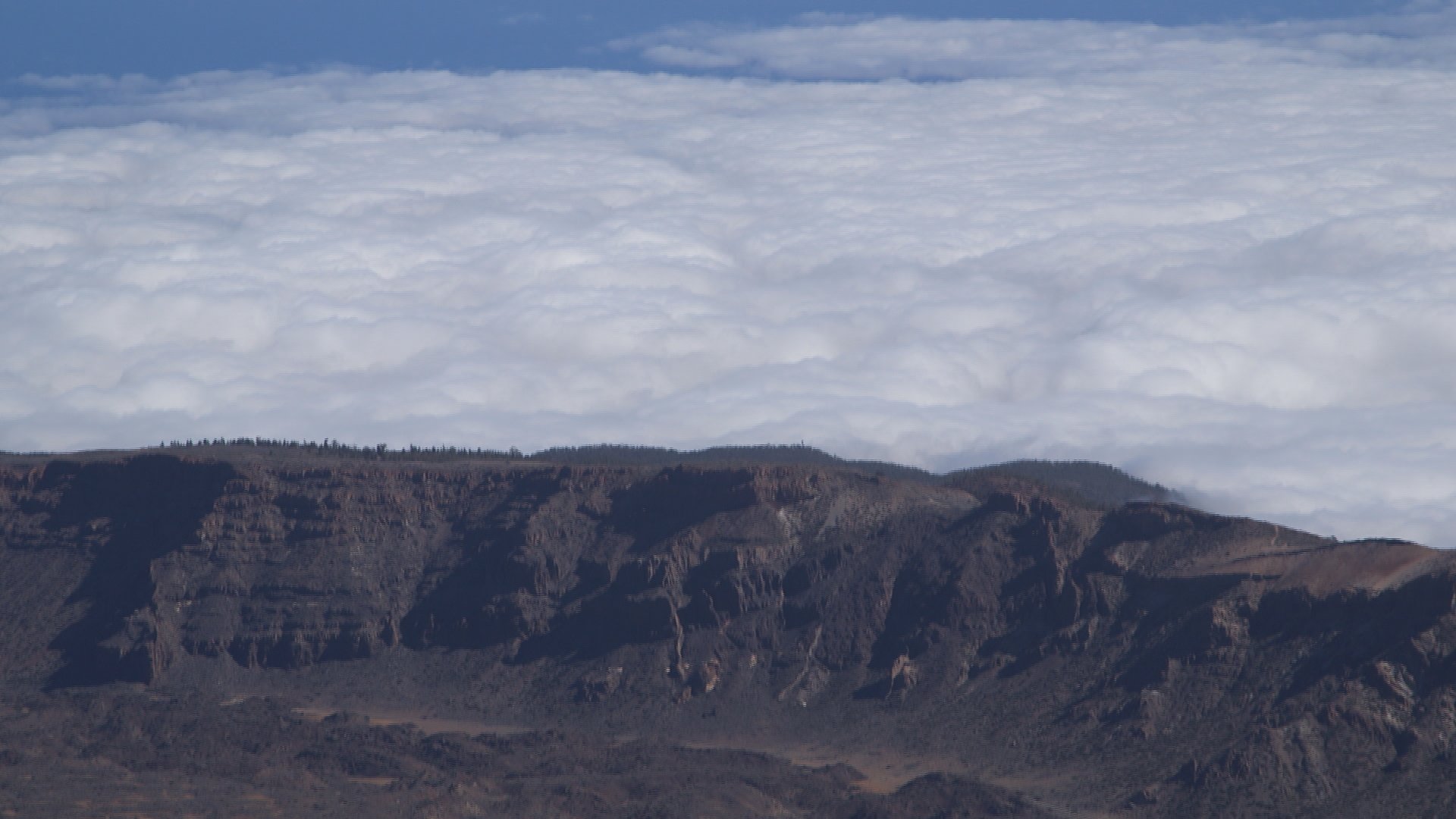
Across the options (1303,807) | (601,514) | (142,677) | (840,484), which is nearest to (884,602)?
(840,484)

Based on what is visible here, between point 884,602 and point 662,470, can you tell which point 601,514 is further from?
point 884,602

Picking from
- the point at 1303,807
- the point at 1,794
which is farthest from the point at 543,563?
the point at 1303,807

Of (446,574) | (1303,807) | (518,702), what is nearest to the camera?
(1303,807)

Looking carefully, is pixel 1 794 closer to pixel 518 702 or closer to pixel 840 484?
pixel 518 702

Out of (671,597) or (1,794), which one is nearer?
(1,794)

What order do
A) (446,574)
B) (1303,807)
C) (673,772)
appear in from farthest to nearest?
(446,574), (673,772), (1303,807)

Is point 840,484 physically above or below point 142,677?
above
